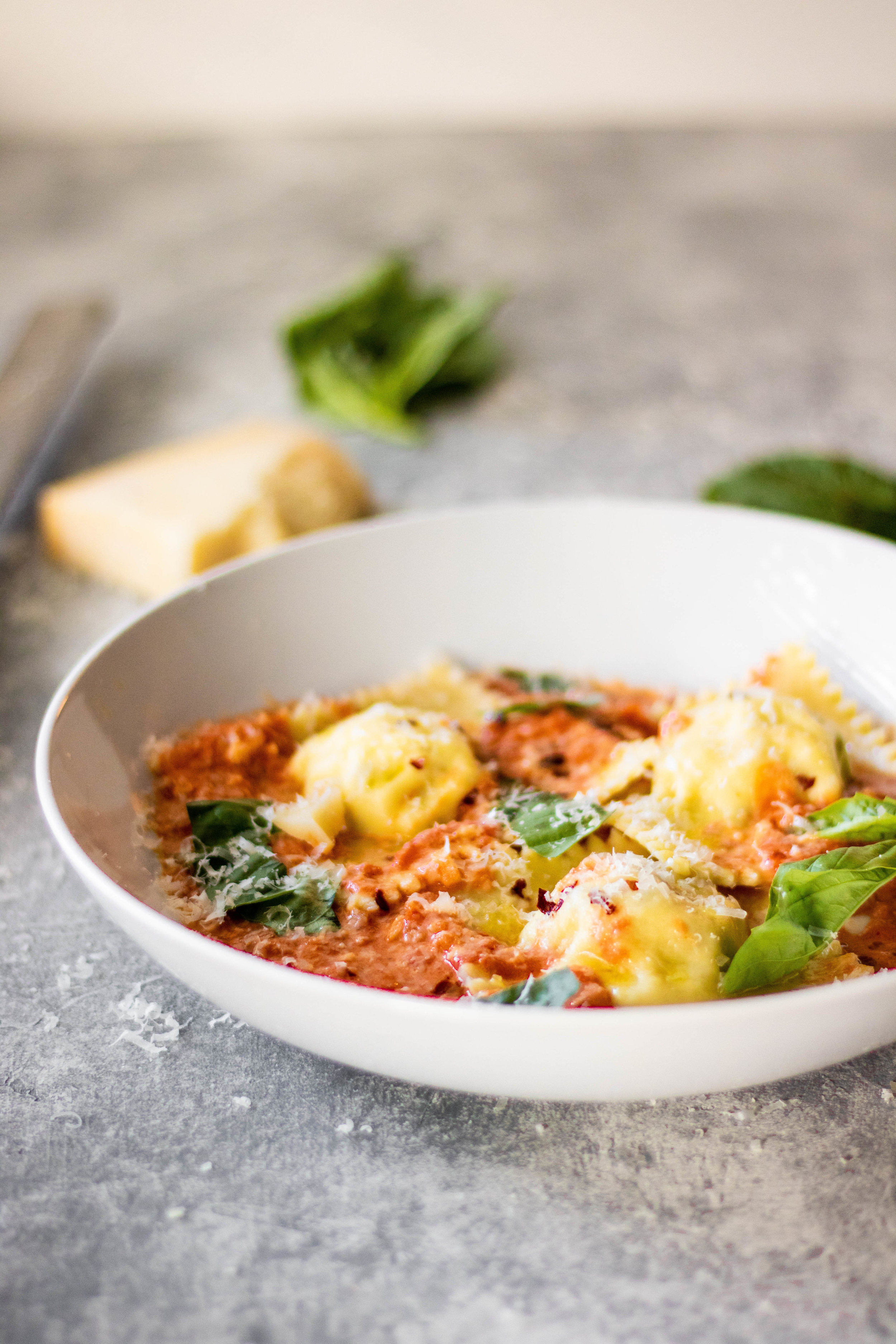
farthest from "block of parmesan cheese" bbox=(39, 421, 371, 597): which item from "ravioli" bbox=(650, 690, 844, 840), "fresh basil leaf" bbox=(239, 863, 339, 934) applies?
"ravioli" bbox=(650, 690, 844, 840)

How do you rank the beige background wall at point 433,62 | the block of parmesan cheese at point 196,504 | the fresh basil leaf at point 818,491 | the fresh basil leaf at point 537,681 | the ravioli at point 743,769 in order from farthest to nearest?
the beige background wall at point 433,62 → the block of parmesan cheese at point 196,504 → the fresh basil leaf at point 818,491 → the fresh basil leaf at point 537,681 → the ravioli at point 743,769

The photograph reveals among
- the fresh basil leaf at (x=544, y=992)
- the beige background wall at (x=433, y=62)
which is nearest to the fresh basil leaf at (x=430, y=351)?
the fresh basil leaf at (x=544, y=992)

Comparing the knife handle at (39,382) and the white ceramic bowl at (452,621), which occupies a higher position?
Result: the white ceramic bowl at (452,621)

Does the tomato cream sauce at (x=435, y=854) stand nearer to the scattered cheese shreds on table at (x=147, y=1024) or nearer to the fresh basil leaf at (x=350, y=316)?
the scattered cheese shreds on table at (x=147, y=1024)

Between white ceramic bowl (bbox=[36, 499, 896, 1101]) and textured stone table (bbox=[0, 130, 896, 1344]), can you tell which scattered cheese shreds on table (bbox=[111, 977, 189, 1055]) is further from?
white ceramic bowl (bbox=[36, 499, 896, 1101])

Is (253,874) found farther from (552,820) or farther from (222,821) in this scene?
(552,820)

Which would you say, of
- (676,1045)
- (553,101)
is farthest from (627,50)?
(676,1045)

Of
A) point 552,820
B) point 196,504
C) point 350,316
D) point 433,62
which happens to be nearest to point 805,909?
point 552,820

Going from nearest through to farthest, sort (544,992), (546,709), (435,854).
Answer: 1. (544,992)
2. (435,854)
3. (546,709)
